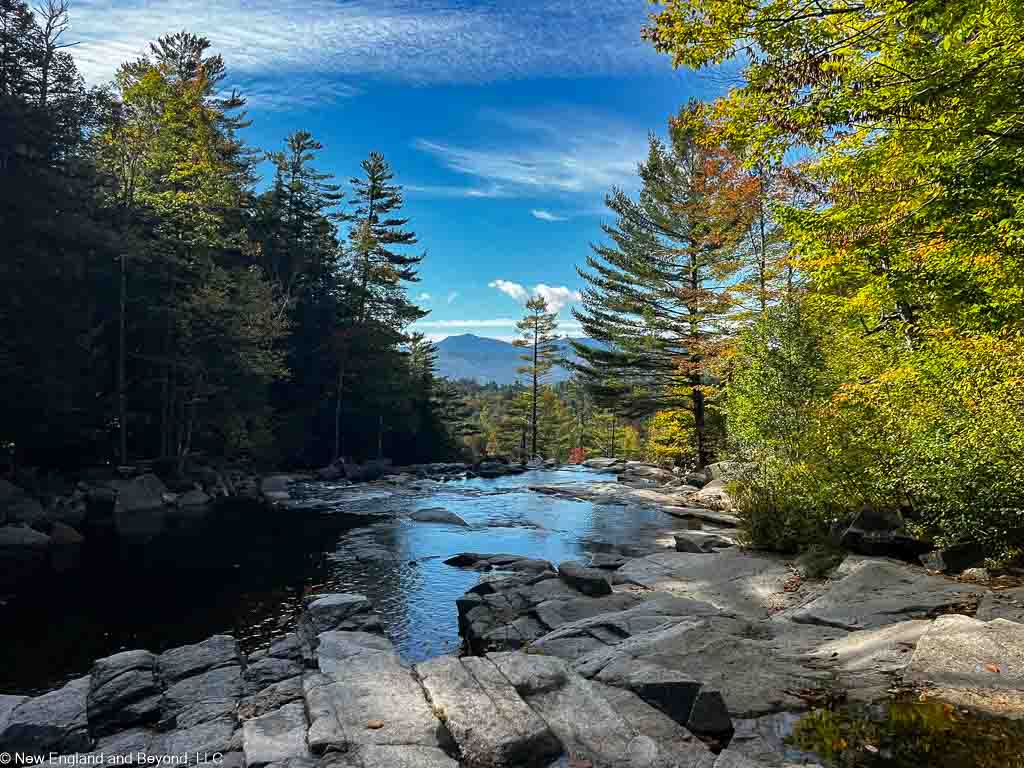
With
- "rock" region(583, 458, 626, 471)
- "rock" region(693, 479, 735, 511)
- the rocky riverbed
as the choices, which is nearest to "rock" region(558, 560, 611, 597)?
the rocky riverbed

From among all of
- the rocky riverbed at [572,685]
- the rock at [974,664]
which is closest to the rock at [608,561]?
the rocky riverbed at [572,685]

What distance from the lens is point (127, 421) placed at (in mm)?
24297

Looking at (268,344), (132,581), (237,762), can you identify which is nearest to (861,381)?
(237,762)

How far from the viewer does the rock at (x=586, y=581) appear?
30.0ft

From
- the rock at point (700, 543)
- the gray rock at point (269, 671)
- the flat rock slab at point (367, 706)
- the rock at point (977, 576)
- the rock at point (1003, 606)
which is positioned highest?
the rock at point (1003, 606)

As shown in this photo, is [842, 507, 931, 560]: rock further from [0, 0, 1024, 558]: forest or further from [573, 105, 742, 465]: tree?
[573, 105, 742, 465]: tree

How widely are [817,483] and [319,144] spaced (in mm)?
39388

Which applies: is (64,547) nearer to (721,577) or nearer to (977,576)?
(721,577)

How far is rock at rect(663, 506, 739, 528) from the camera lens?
53.0 feet

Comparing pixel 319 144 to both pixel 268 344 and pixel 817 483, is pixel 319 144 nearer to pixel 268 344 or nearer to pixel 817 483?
pixel 268 344

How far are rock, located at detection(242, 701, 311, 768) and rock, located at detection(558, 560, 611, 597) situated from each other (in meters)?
5.15

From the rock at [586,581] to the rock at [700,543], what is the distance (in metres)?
3.70

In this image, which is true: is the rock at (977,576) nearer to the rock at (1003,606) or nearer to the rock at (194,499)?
the rock at (1003,606)

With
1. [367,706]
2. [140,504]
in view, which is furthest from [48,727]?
[140,504]
